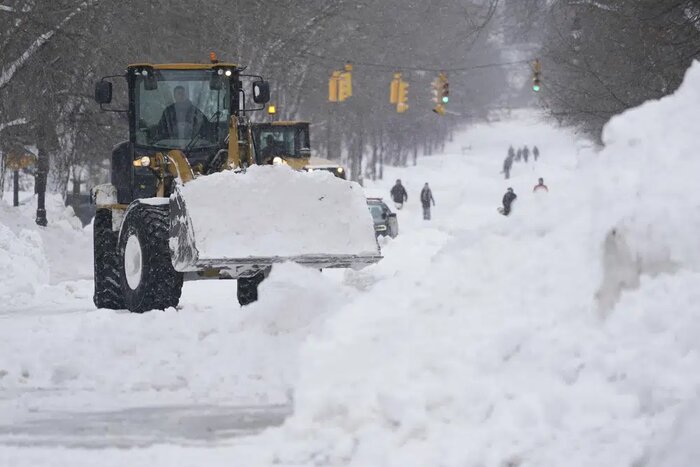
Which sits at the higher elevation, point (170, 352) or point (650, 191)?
point (650, 191)

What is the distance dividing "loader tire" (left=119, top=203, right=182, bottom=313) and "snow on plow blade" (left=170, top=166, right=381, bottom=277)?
36 centimetres

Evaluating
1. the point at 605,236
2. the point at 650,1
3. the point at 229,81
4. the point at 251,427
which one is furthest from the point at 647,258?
the point at 650,1

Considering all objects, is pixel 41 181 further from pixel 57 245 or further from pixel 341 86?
pixel 341 86

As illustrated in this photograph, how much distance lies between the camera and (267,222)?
14375 millimetres

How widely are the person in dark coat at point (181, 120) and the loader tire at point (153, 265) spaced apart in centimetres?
150

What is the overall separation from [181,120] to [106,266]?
197 centimetres

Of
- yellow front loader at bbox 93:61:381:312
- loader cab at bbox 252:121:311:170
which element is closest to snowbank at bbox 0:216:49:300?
yellow front loader at bbox 93:61:381:312

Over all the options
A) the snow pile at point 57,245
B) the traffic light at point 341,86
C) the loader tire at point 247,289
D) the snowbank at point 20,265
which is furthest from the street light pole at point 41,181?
the loader tire at point 247,289

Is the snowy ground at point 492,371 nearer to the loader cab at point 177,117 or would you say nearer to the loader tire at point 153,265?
the loader tire at point 153,265

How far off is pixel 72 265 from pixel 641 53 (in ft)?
43.7

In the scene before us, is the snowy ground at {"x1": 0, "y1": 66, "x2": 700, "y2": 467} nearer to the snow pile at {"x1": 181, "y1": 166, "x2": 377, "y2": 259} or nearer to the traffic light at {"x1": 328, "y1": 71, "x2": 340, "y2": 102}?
the snow pile at {"x1": 181, "y1": 166, "x2": 377, "y2": 259}

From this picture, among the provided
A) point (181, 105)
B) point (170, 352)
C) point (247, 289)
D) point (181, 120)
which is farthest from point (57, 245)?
point (170, 352)

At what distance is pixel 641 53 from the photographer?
3209 centimetres

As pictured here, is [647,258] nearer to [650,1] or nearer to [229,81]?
[229,81]
